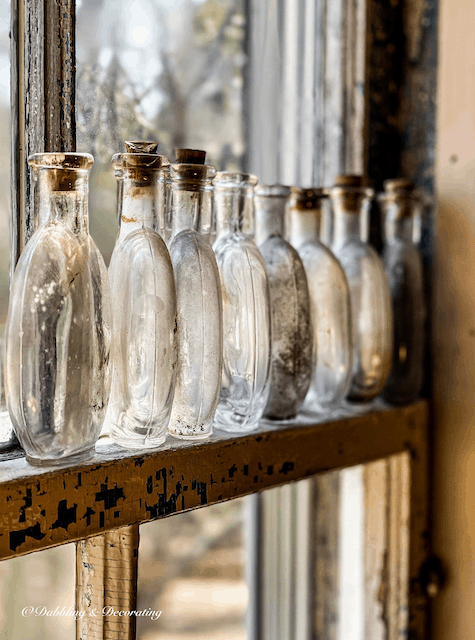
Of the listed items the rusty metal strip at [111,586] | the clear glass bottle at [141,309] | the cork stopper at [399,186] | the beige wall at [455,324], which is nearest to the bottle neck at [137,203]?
the clear glass bottle at [141,309]

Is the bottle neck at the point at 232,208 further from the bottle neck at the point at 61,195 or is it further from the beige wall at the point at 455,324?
the beige wall at the point at 455,324

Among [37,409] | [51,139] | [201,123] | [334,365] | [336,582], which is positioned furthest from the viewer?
[336,582]

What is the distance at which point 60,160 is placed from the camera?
0.43 m

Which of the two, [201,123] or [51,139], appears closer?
[51,139]

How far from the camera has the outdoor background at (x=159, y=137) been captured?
62 cm

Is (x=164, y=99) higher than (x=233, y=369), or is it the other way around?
(x=164, y=99)

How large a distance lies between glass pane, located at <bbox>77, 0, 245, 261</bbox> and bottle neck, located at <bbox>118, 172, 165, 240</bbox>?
0.47 feet

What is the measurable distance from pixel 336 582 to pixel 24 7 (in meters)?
0.83

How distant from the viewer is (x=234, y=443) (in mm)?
537

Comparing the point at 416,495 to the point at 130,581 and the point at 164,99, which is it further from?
the point at 164,99

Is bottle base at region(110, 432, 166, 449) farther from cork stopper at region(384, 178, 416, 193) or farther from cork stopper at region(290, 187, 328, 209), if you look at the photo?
cork stopper at region(384, 178, 416, 193)

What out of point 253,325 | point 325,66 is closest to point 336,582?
point 253,325

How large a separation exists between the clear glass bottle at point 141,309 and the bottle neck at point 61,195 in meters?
0.04

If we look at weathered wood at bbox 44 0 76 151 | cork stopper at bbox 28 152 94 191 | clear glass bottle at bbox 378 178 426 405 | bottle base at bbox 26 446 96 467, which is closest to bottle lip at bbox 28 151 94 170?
cork stopper at bbox 28 152 94 191
